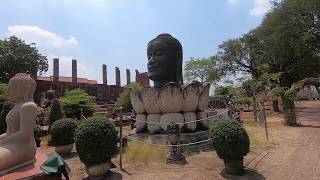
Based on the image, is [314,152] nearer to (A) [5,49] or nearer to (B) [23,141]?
(B) [23,141]

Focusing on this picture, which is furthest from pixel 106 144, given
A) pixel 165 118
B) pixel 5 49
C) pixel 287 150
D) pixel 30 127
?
pixel 5 49

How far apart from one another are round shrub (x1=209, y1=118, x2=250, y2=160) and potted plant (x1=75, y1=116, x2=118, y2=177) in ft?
7.84

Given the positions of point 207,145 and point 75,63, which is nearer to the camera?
point 207,145

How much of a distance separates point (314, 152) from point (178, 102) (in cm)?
431

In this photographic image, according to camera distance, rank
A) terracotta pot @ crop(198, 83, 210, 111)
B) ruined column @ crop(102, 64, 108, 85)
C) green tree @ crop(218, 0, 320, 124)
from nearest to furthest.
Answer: terracotta pot @ crop(198, 83, 210, 111) → green tree @ crop(218, 0, 320, 124) → ruined column @ crop(102, 64, 108, 85)

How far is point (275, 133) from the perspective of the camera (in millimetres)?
13578

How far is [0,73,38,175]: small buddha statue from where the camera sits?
5.97 metres

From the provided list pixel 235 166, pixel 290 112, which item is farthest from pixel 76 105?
pixel 235 166

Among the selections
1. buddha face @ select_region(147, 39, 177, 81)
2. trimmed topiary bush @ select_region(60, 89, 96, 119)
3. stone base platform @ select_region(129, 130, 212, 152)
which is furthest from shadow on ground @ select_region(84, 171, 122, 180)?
trimmed topiary bush @ select_region(60, 89, 96, 119)

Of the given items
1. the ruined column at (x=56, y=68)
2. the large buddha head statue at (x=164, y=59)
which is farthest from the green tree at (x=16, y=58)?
the large buddha head statue at (x=164, y=59)

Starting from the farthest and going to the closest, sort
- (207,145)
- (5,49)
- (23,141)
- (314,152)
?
(5,49), (207,145), (314,152), (23,141)

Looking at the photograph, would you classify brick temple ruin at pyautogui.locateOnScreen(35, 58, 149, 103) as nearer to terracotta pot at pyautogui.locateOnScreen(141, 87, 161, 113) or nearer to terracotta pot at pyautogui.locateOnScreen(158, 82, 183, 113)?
terracotta pot at pyautogui.locateOnScreen(141, 87, 161, 113)

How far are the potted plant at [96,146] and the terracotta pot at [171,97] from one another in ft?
12.3

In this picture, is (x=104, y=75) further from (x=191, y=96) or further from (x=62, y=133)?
(x=191, y=96)
